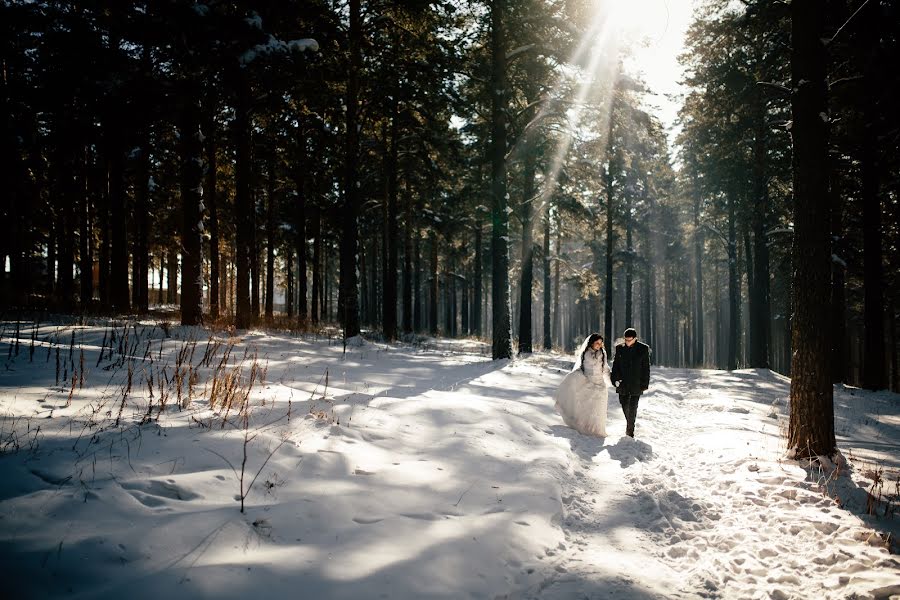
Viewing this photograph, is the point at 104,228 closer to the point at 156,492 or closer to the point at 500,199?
the point at 500,199

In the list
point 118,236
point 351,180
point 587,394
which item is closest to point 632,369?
point 587,394

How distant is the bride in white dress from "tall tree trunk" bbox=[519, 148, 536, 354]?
986 centimetres

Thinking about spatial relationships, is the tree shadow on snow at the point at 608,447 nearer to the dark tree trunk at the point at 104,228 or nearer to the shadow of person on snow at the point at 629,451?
the shadow of person on snow at the point at 629,451

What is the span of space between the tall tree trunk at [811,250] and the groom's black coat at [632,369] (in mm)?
2101

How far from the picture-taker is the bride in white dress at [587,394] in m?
7.10

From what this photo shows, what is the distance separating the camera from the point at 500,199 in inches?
512

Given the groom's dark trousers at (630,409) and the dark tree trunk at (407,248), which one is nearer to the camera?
the groom's dark trousers at (630,409)

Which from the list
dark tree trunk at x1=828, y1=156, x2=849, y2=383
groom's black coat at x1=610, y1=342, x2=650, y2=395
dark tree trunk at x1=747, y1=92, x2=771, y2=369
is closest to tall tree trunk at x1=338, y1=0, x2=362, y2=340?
groom's black coat at x1=610, y1=342, x2=650, y2=395

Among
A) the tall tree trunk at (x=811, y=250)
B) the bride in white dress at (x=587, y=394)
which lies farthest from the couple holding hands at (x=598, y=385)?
the tall tree trunk at (x=811, y=250)

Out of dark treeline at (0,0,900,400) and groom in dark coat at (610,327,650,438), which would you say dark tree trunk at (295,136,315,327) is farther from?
groom in dark coat at (610,327,650,438)

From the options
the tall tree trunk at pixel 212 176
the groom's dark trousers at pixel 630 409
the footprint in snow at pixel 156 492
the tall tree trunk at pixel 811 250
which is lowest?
the groom's dark trousers at pixel 630 409

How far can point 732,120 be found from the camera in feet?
58.3

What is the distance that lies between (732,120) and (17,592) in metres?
23.8

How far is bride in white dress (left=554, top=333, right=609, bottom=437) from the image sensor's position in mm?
7102
